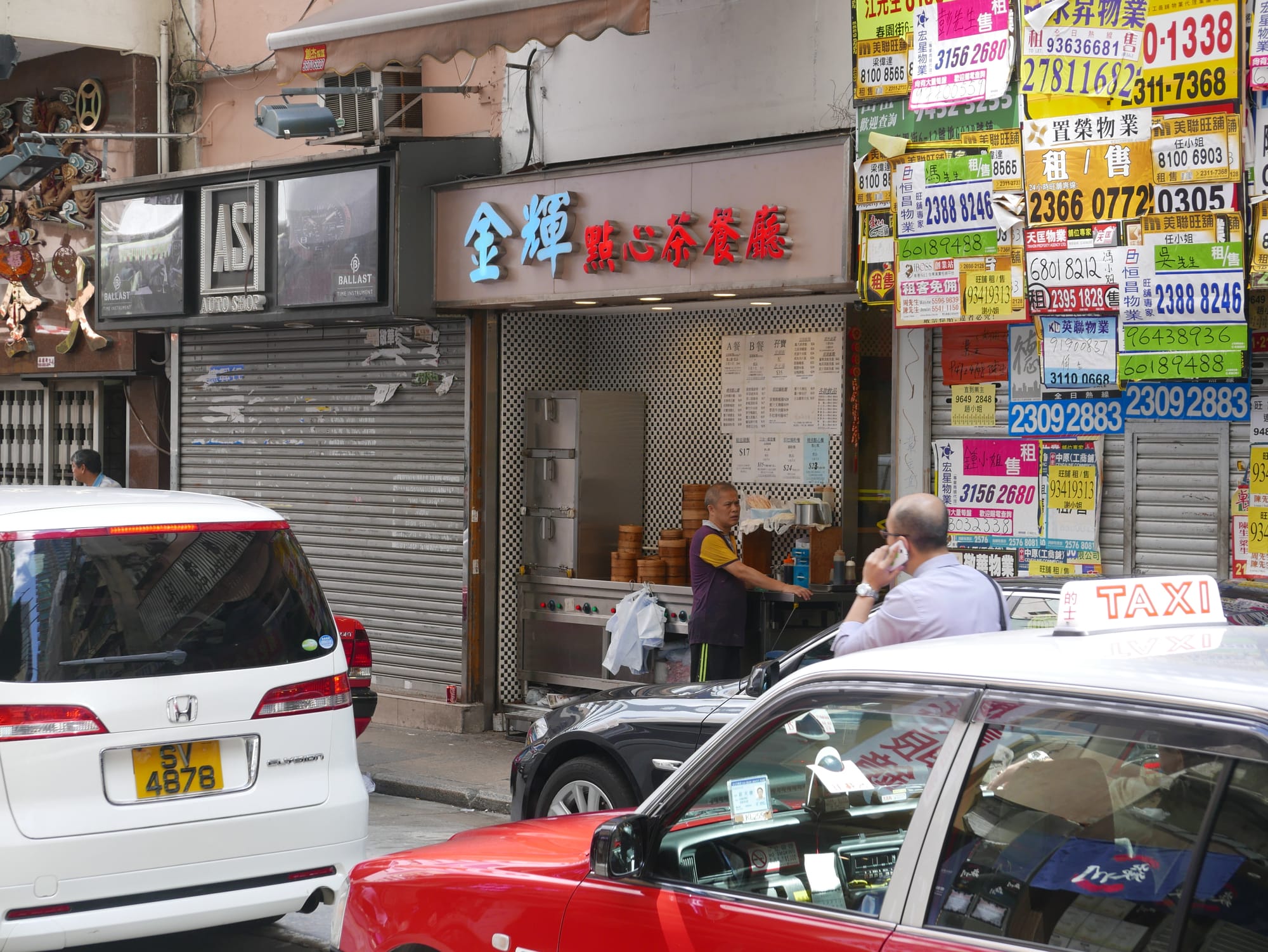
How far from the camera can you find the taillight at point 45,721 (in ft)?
16.2

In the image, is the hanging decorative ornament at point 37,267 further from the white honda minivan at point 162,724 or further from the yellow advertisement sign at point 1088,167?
the yellow advertisement sign at point 1088,167

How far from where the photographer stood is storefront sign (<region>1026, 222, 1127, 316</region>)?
798 centimetres

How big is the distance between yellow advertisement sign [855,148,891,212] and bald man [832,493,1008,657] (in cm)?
386

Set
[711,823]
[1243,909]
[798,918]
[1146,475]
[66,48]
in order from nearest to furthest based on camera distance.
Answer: [1243,909], [798,918], [711,823], [1146,475], [66,48]

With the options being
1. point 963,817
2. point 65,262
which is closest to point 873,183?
point 963,817

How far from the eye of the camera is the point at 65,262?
15320 millimetres

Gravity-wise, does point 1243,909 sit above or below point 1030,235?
below

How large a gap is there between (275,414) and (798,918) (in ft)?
35.3

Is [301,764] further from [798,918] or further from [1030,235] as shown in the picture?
[1030,235]

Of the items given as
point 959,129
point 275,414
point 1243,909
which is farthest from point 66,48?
point 1243,909

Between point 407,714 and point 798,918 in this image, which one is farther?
point 407,714

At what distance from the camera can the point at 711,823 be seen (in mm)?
3283

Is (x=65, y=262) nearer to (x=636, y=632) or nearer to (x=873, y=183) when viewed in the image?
(x=636, y=632)

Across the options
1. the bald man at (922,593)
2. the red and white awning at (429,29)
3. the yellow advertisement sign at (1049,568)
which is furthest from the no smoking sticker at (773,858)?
the red and white awning at (429,29)
